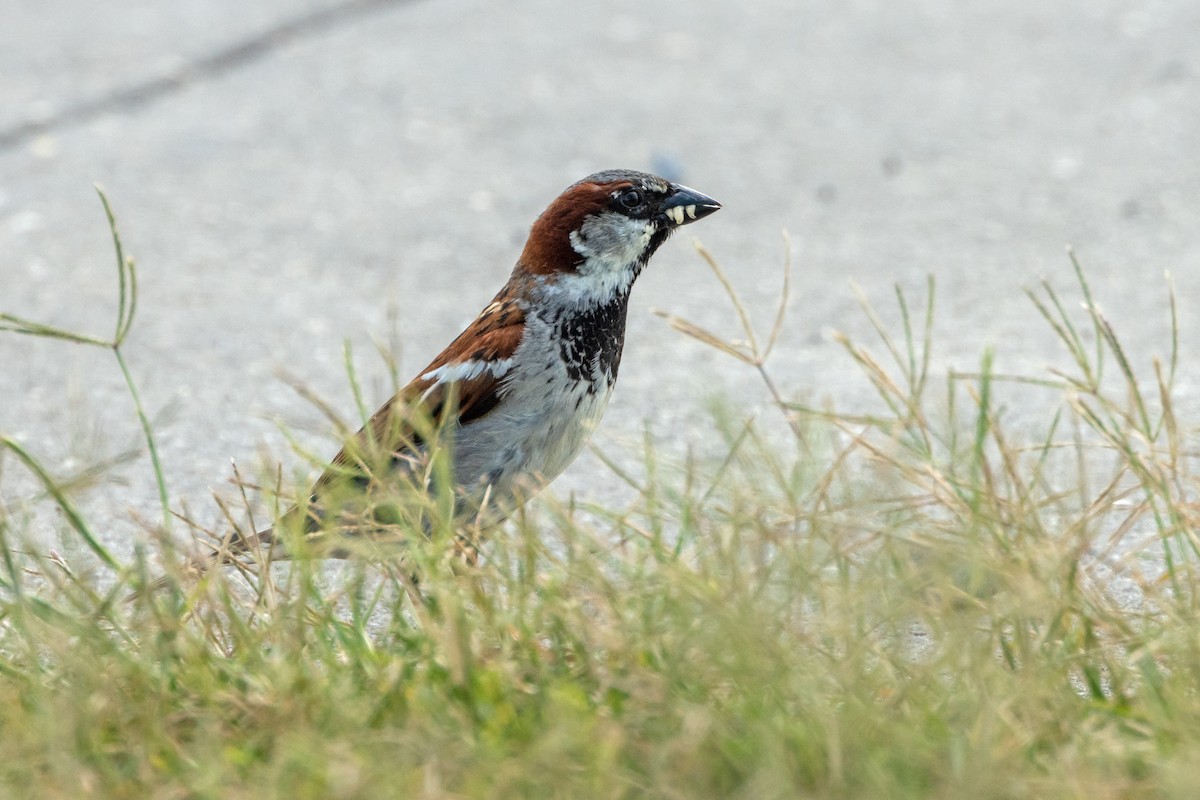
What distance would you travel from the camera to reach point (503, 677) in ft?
7.52

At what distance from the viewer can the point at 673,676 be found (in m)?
2.22

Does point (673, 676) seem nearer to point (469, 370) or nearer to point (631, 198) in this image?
point (469, 370)

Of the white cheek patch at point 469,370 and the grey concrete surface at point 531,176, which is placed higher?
the grey concrete surface at point 531,176

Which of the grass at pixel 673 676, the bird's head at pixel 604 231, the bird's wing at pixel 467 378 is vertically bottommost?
the grass at pixel 673 676

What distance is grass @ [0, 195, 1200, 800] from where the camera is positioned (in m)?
2.06

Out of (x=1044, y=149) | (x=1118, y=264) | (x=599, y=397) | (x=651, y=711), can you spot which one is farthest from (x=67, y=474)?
(x=1044, y=149)

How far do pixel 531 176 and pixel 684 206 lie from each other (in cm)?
210

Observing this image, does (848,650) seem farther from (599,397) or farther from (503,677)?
(599,397)

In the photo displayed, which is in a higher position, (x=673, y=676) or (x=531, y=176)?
(x=531, y=176)

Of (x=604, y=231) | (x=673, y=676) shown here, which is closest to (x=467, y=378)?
(x=604, y=231)

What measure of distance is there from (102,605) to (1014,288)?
3.10 m

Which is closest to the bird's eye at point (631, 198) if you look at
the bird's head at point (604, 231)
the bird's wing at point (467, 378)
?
the bird's head at point (604, 231)

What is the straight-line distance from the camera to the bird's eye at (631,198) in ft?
11.3

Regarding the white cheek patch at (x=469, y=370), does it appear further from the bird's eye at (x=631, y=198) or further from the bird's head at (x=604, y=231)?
the bird's eye at (x=631, y=198)
